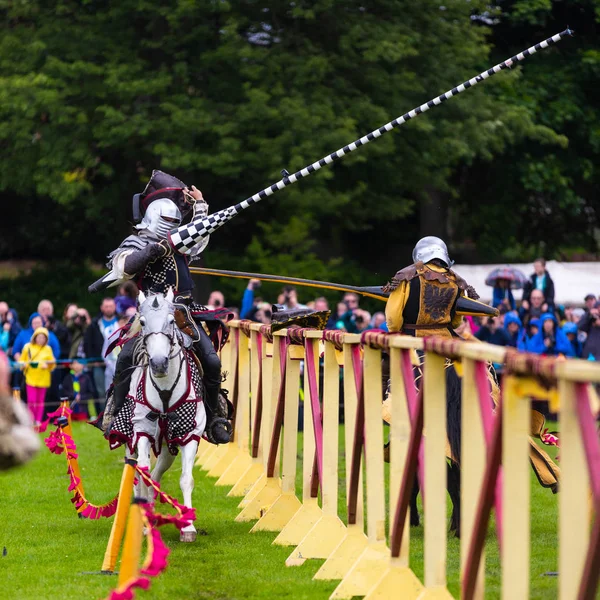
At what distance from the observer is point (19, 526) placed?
10.1 meters

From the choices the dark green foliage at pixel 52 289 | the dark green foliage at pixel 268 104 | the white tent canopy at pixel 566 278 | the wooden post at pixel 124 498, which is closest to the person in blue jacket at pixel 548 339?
the dark green foliage at pixel 268 104

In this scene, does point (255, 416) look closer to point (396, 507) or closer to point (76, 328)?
point (396, 507)

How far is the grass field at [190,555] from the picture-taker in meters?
7.38

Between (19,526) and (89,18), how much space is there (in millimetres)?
17255

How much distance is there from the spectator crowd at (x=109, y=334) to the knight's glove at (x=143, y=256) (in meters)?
7.95

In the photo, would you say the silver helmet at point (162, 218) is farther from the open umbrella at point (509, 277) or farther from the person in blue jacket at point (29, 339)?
the open umbrella at point (509, 277)

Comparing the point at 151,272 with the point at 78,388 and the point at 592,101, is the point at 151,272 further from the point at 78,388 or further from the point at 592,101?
the point at 592,101

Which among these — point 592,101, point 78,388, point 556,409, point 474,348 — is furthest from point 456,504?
point 592,101

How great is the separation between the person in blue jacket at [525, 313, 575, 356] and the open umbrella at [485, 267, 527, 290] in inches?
157

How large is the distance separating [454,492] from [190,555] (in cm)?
195

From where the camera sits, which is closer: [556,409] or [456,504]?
[556,409]

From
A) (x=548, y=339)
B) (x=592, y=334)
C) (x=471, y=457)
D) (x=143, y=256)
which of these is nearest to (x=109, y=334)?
(x=548, y=339)

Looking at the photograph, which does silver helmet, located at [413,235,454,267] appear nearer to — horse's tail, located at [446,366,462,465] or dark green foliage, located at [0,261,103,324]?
horse's tail, located at [446,366,462,465]

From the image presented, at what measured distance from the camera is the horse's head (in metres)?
8.57
